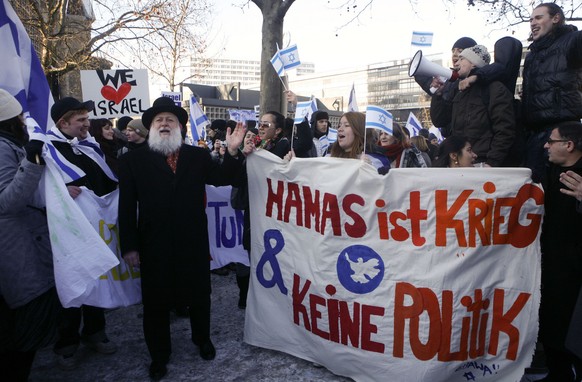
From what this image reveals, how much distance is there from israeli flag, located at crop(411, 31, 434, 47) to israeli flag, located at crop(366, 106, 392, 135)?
3.00m

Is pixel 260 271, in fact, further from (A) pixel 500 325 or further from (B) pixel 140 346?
(A) pixel 500 325

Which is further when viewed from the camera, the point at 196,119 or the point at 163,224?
the point at 196,119

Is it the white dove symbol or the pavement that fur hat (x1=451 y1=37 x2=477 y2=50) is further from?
the pavement

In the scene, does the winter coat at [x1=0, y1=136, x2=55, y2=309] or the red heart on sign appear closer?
the winter coat at [x1=0, y1=136, x2=55, y2=309]

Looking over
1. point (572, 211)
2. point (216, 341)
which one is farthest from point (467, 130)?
point (216, 341)

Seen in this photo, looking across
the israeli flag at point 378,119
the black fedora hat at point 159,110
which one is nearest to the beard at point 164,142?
the black fedora hat at point 159,110

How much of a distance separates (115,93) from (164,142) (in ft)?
8.80

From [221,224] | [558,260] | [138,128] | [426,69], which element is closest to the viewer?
[558,260]

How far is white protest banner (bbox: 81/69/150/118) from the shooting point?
5.58 meters

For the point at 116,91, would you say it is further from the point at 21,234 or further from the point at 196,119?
the point at 21,234

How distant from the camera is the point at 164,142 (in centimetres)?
349

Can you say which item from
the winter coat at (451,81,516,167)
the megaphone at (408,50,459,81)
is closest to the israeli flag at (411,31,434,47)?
the megaphone at (408,50,459,81)

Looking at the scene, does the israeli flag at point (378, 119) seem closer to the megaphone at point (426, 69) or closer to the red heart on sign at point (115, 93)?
the megaphone at point (426, 69)

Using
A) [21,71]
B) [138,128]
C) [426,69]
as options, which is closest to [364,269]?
[426,69]
